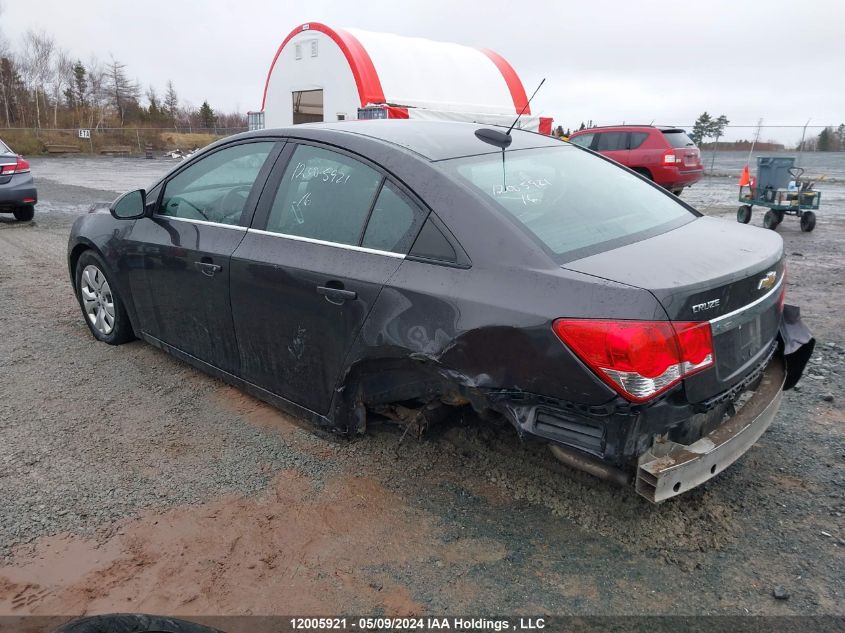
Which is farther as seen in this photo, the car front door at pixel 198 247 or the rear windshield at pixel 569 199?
the car front door at pixel 198 247

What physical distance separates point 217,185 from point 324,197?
3.09 ft

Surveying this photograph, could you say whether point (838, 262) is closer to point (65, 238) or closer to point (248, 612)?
point (248, 612)

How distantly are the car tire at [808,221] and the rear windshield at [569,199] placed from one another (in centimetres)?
905

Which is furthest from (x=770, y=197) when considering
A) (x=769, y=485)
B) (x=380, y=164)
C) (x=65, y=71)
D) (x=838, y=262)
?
(x=65, y=71)

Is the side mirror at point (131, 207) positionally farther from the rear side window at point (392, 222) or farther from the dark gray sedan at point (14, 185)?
the dark gray sedan at point (14, 185)

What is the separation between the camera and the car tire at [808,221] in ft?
35.4

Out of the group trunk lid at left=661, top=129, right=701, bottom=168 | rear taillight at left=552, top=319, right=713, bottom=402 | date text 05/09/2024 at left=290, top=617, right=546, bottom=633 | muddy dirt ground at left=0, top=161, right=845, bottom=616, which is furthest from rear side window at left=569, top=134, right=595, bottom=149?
date text 05/09/2024 at left=290, top=617, right=546, bottom=633

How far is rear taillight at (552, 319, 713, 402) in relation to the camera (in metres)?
2.11

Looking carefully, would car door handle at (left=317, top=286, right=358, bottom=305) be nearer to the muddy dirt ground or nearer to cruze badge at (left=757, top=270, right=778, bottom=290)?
the muddy dirt ground

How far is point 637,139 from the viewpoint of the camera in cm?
A: 1541

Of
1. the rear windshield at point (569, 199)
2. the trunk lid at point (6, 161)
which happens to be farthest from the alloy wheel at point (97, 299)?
the trunk lid at point (6, 161)

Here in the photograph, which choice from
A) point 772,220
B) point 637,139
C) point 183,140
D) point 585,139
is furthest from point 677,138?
point 183,140

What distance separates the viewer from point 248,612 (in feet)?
7.39

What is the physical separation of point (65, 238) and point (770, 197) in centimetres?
1146
